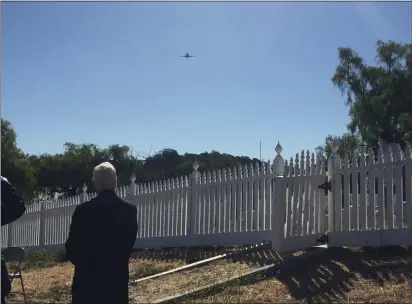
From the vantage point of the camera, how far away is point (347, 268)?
6902 millimetres

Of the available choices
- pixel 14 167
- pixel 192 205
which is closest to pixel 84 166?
pixel 14 167

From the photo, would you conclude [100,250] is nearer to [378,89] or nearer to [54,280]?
[54,280]

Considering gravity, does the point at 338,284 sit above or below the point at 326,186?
below

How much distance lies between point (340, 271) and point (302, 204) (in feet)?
5.93

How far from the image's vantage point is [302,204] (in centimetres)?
852

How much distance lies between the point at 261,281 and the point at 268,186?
228 centimetres

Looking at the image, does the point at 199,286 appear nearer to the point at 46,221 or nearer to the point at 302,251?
the point at 302,251

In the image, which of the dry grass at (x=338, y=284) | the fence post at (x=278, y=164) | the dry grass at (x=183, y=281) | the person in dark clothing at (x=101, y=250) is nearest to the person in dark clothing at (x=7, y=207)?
the person in dark clothing at (x=101, y=250)

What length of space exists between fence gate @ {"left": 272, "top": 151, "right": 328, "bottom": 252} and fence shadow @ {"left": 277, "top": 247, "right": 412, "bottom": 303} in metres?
0.69

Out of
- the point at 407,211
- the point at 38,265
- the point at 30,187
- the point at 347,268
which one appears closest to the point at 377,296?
the point at 347,268

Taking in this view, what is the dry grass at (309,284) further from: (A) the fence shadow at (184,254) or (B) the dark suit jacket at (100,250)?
(B) the dark suit jacket at (100,250)

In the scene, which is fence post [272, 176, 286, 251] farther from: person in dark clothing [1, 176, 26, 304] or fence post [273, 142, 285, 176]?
person in dark clothing [1, 176, 26, 304]

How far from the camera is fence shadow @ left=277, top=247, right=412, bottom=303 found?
6.22 meters

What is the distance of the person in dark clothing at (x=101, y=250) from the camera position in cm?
450
